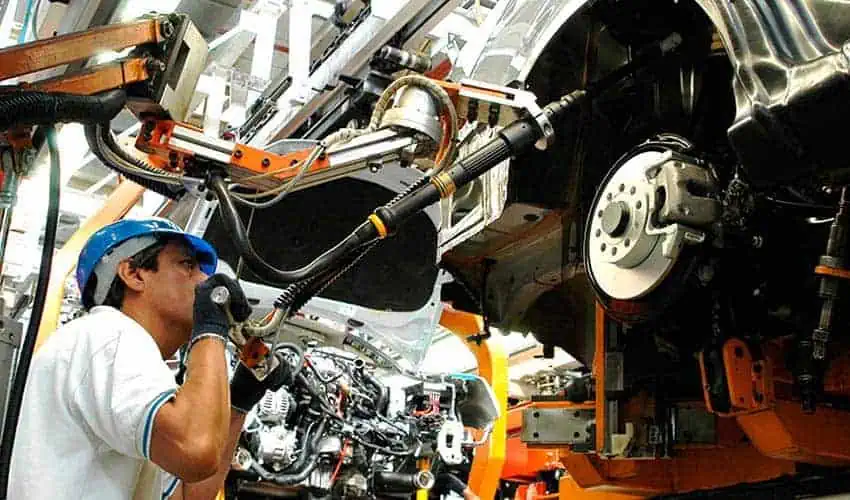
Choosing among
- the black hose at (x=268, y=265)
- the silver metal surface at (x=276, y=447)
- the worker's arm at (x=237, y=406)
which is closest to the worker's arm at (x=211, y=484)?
the worker's arm at (x=237, y=406)

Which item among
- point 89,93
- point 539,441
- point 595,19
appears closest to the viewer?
point 89,93

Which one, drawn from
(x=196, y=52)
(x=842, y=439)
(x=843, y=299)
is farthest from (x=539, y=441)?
(x=196, y=52)

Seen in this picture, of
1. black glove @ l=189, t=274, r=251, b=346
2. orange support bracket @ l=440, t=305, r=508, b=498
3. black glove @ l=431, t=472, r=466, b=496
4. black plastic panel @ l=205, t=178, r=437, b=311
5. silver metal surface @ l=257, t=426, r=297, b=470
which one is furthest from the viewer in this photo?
black glove @ l=431, t=472, r=466, b=496

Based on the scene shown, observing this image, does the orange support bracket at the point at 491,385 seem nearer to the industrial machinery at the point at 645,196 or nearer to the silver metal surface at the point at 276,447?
the silver metal surface at the point at 276,447

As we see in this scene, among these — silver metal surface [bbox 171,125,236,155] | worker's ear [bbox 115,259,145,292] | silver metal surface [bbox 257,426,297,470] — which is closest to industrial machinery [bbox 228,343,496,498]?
silver metal surface [bbox 257,426,297,470]

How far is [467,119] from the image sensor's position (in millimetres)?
2592

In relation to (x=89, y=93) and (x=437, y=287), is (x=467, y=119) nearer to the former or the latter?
(x=89, y=93)

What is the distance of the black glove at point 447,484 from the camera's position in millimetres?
6098

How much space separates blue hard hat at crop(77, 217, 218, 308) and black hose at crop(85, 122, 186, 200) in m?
0.14

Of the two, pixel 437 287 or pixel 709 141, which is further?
pixel 437 287

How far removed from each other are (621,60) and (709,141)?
0.52m

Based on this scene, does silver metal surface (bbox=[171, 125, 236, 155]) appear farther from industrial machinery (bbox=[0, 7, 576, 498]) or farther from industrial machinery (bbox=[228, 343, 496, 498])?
industrial machinery (bbox=[228, 343, 496, 498])

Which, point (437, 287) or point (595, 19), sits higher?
point (595, 19)

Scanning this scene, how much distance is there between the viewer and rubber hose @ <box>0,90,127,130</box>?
1.92m
